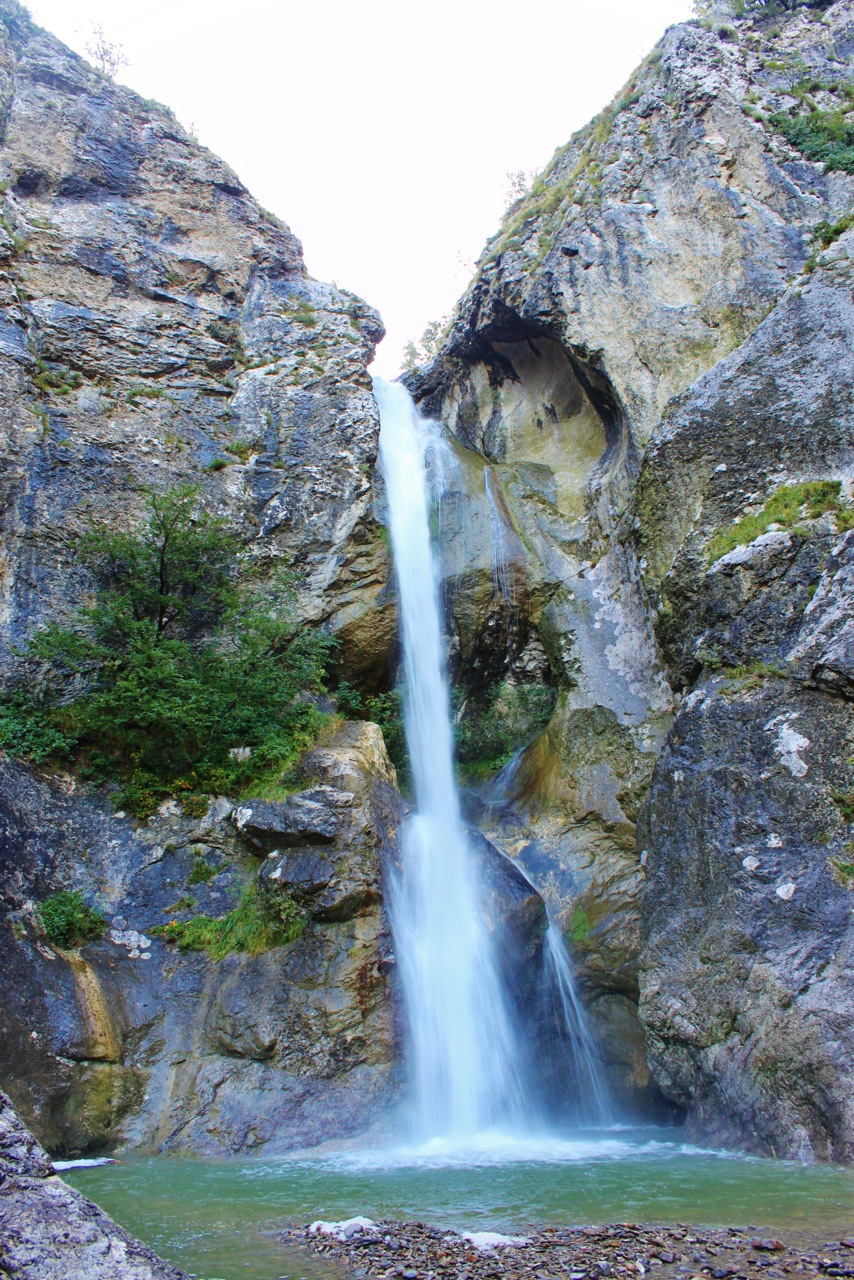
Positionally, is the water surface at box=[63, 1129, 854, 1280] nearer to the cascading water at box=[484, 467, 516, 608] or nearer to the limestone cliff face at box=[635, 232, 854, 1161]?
the limestone cliff face at box=[635, 232, 854, 1161]

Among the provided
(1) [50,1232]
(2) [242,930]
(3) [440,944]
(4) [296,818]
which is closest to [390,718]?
(4) [296,818]

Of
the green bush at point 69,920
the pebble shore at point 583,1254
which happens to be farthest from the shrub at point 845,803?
the green bush at point 69,920

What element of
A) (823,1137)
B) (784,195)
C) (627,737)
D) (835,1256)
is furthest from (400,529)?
(835,1256)

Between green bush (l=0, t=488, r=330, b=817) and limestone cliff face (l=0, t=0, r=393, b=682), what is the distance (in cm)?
82

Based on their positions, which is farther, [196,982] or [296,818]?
[296,818]

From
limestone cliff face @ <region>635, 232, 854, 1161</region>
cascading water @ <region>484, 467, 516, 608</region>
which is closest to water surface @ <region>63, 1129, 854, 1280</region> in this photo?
limestone cliff face @ <region>635, 232, 854, 1161</region>

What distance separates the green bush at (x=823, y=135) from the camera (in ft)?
51.2

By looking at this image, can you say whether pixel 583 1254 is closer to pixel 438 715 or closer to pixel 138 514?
pixel 438 715

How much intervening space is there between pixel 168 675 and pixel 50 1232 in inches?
334

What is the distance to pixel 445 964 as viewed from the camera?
33.3ft

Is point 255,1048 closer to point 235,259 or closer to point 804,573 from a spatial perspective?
point 804,573

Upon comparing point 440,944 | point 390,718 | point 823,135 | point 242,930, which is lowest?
point 440,944

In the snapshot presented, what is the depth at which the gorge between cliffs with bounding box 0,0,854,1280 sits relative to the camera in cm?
678

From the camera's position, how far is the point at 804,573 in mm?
9578
